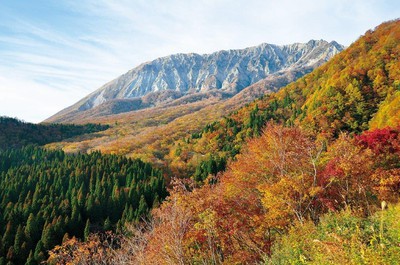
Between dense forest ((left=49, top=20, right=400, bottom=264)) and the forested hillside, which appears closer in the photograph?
dense forest ((left=49, top=20, right=400, bottom=264))

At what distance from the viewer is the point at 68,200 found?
84062 millimetres

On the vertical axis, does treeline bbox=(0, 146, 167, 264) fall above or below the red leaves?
below

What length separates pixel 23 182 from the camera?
10050cm

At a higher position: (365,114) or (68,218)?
(365,114)

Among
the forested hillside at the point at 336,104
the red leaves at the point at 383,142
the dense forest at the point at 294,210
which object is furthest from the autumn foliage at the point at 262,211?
the forested hillside at the point at 336,104

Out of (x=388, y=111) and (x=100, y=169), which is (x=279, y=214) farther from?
(x=100, y=169)

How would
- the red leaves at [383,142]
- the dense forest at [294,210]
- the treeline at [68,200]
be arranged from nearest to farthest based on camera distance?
1. the dense forest at [294,210]
2. the red leaves at [383,142]
3. the treeline at [68,200]

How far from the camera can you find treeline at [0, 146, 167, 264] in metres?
64.0

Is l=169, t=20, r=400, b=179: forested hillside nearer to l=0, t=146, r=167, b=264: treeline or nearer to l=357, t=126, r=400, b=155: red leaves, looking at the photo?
l=357, t=126, r=400, b=155: red leaves

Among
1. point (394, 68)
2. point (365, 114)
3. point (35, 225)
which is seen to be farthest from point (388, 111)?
→ point (35, 225)

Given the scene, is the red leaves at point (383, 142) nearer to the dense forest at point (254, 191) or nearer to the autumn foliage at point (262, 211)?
the dense forest at point (254, 191)

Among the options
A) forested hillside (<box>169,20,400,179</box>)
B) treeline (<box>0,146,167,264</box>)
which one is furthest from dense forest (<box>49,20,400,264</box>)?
treeline (<box>0,146,167,264</box>)

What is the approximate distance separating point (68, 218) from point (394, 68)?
305 ft

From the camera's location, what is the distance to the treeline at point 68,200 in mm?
64000
